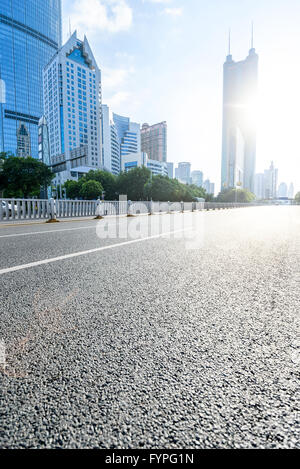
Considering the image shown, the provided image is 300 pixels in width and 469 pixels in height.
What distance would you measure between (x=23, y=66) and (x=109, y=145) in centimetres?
5407

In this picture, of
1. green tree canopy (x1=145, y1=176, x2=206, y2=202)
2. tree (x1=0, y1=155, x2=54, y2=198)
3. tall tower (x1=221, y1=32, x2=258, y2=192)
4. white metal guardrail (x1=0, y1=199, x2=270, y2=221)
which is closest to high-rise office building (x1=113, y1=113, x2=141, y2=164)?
tall tower (x1=221, y1=32, x2=258, y2=192)

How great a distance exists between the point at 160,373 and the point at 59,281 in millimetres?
1593

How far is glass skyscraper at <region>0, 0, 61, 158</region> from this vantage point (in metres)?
112

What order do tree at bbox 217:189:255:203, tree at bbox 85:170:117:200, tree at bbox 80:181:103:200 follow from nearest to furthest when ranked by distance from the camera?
tree at bbox 80:181:103:200
tree at bbox 85:170:117:200
tree at bbox 217:189:255:203

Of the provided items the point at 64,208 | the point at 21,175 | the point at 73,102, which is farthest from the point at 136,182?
the point at 73,102

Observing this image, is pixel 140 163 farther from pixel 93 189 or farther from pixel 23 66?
pixel 23 66

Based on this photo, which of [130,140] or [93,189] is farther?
[130,140]

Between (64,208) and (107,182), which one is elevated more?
(107,182)

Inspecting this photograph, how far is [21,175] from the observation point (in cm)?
4269

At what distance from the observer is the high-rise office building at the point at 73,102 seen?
108 metres

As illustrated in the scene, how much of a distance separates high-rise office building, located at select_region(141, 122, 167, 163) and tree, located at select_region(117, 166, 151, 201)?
11453cm

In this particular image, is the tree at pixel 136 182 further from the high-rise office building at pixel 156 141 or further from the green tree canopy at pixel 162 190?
the high-rise office building at pixel 156 141

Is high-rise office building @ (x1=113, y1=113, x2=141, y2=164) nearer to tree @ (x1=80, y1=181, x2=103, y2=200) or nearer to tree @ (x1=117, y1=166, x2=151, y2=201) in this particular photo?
tree @ (x1=80, y1=181, x2=103, y2=200)

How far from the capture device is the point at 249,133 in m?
171
